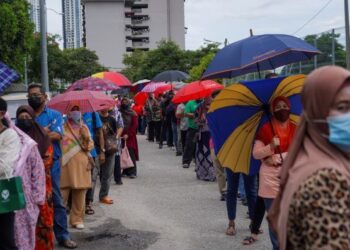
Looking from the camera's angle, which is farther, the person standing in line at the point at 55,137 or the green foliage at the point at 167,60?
the green foliage at the point at 167,60

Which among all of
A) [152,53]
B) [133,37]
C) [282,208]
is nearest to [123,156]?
[282,208]

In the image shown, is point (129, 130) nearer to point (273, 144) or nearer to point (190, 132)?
point (190, 132)

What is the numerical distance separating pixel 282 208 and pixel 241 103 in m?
3.25

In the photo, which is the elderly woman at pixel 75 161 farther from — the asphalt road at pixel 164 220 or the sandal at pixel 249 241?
the sandal at pixel 249 241

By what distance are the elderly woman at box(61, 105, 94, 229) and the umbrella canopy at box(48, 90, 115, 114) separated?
0.14 m

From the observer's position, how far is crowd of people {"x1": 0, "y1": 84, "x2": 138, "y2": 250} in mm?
4832

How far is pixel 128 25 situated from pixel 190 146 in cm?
8777

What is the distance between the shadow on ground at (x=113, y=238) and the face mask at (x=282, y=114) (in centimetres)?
236

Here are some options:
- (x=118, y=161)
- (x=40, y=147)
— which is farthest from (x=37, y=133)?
(x=118, y=161)

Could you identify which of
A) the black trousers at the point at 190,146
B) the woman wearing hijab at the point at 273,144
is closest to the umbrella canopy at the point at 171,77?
the black trousers at the point at 190,146

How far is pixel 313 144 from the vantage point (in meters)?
2.24

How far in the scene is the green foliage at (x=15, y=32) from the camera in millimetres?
18922

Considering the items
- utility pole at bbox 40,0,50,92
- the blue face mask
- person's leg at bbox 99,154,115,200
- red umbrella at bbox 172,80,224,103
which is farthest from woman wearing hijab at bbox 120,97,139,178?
the blue face mask

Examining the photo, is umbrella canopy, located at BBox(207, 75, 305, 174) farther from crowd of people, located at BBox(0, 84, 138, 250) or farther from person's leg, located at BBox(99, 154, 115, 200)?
person's leg, located at BBox(99, 154, 115, 200)
